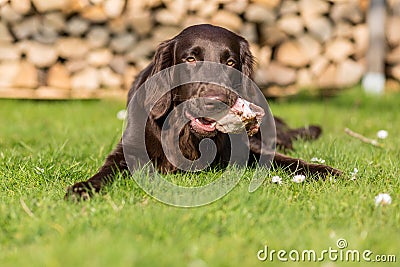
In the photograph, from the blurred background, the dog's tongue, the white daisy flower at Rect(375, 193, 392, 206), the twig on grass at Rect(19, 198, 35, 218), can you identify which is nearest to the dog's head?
the dog's tongue

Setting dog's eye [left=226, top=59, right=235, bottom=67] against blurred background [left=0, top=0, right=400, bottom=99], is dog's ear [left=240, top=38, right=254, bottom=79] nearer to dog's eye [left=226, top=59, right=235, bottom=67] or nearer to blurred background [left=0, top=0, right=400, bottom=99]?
dog's eye [left=226, top=59, right=235, bottom=67]

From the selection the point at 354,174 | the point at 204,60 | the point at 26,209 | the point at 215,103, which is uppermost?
the point at 204,60

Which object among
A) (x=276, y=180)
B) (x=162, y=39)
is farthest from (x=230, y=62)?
(x=162, y=39)

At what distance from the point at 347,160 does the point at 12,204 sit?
5.97 feet

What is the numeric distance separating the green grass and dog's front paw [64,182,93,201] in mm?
43

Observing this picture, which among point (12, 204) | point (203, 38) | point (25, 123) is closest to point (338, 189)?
point (203, 38)

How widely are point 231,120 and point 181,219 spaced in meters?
0.72

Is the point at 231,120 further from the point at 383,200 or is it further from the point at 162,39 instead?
the point at 162,39

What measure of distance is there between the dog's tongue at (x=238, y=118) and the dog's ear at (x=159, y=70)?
36cm

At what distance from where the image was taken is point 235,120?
104 inches

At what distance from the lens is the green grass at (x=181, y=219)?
5.77ft

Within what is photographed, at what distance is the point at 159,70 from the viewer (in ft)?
9.87

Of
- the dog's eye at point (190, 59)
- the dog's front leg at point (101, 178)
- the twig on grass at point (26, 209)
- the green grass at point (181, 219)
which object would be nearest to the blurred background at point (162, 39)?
the green grass at point (181, 219)

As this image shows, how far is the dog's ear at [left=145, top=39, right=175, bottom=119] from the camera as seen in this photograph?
292cm
